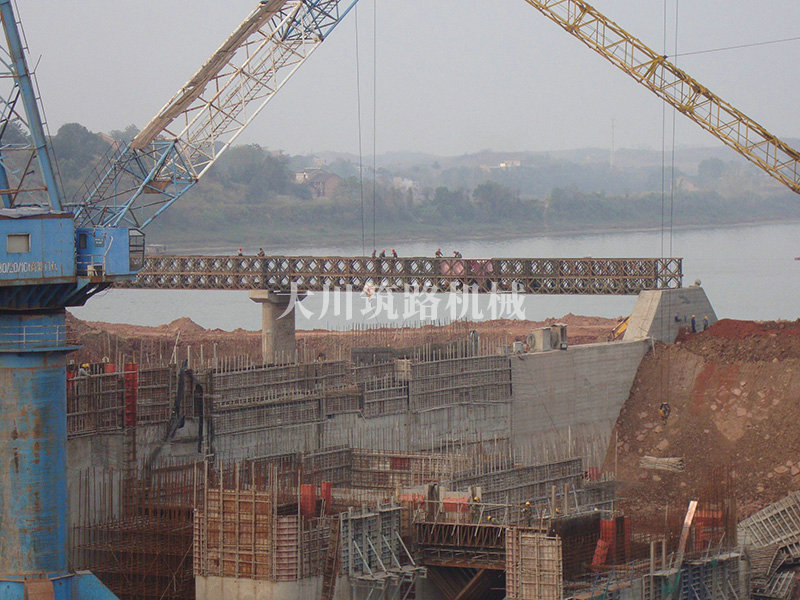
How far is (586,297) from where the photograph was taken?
120 m

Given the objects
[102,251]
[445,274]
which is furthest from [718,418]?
[102,251]

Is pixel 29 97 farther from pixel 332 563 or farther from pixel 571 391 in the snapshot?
pixel 571 391

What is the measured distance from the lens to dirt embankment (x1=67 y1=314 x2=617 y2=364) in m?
58.0

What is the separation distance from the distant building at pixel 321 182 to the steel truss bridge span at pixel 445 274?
258ft

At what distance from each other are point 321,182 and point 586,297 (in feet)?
110

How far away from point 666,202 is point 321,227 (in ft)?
137

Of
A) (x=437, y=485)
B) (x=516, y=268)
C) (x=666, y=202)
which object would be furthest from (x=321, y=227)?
(x=437, y=485)

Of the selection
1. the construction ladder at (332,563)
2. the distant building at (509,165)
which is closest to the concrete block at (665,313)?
the construction ladder at (332,563)

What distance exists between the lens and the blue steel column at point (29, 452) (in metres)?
26.0

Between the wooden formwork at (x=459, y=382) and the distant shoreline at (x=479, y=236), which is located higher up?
the distant shoreline at (x=479, y=236)

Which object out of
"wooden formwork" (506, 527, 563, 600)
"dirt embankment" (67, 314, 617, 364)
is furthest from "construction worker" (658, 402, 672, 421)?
"wooden formwork" (506, 527, 563, 600)

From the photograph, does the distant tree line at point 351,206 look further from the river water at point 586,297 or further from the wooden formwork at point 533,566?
the wooden formwork at point 533,566

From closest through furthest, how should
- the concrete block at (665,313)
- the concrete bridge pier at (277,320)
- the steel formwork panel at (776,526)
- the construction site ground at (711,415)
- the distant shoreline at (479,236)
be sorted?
the steel formwork panel at (776,526), the construction site ground at (711,415), the concrete block at (665,313), the concrete bridge pier at (277,320), the distant shoreline at (479,236)

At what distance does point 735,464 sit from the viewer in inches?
1853
